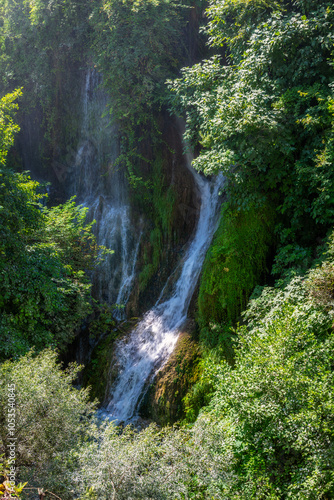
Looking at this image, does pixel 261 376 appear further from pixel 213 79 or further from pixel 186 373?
pixel 213 79

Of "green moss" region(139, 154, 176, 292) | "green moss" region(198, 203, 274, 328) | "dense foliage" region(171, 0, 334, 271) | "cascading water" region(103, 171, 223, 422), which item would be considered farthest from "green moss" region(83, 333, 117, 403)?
"dense foliage" region(171, 0, 334, 271)

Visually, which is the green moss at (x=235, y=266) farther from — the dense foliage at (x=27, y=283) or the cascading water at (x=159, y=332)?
the dense foliage at (x=27, y=283)

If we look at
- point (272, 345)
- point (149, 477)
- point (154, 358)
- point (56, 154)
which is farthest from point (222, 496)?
point (56, 154)

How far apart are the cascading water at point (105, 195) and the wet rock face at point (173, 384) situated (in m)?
3.76

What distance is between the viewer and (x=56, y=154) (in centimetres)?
1755

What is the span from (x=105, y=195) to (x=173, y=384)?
8.98 m

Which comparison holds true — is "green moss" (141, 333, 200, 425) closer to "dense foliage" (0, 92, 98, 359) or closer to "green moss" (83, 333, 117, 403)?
"green moss" (83, 333, 117, 403)

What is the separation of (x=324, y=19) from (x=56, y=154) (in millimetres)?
14139

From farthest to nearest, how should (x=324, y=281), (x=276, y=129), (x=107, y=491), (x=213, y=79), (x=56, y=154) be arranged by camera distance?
(x=56, y=154) < (x=213, y=79) < (x=276, y=129) < (x=324, y=281) < (x=107, y=491)

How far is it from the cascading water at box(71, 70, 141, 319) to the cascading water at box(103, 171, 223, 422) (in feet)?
6.45

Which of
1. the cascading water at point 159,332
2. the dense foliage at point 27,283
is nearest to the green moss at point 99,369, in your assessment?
the cascading water at point 159,332

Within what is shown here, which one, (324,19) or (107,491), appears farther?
(324,19)

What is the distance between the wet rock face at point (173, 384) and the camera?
299 inches

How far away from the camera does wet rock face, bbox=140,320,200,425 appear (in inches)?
299
